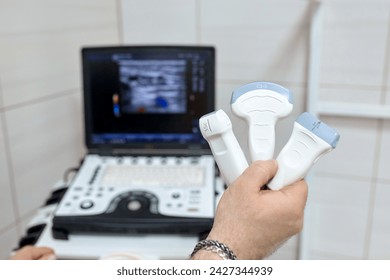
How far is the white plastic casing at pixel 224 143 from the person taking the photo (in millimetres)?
405

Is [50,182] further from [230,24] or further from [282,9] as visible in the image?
[282,9]

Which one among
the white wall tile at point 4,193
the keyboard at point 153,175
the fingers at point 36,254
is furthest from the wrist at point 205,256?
the white wall tile at point 4,193

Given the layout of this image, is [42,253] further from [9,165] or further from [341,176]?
[341,176]

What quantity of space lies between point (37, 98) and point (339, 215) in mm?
945

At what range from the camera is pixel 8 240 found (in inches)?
41.5

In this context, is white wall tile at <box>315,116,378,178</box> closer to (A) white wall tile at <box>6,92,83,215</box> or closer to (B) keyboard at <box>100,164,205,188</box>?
(B) keyboard at <box>100,164,205,188</box>

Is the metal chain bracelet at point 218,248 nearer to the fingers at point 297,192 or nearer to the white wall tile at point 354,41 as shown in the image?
the fingers at point 297,192

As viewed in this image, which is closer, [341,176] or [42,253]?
[42,253]

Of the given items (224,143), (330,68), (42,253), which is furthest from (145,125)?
(224,143)

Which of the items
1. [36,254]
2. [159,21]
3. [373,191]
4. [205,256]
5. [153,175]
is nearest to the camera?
[205,256]

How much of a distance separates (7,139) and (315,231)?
937mm

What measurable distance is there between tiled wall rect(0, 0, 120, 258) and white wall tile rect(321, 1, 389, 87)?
27.8 inches

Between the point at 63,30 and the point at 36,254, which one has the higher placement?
the point at 63,30
